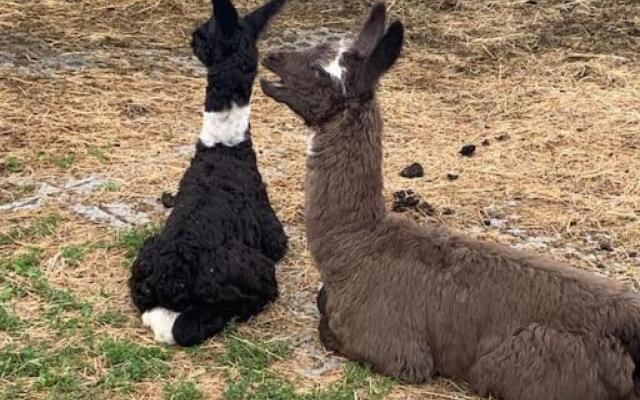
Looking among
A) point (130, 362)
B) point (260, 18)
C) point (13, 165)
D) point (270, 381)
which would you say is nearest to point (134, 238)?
point (130, 362)

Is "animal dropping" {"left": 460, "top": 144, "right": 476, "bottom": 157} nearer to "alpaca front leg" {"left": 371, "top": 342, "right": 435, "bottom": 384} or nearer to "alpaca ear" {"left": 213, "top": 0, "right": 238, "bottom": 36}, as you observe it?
"alpaca ear" {"left": 213, "top": 0, "right": 238, "bottom": 36}

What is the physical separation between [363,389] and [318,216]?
77 centimetres

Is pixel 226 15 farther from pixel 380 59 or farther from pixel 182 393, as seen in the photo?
pixel 182 393

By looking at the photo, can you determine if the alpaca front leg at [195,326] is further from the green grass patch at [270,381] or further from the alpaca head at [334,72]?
the alpaca head at [334,72]

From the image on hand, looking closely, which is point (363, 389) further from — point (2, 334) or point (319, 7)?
point (319, 7)

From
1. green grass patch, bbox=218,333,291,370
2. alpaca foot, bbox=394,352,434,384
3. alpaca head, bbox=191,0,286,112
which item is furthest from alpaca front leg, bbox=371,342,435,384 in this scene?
alpaca head, bbox=191,0,286,112

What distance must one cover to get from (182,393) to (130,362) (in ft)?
1.09

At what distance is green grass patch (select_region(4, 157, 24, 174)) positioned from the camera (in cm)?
650

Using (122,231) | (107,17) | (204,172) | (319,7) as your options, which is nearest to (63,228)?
(122,231)

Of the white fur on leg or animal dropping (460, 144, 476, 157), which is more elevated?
animal dropping (460, 144, 476, 157)

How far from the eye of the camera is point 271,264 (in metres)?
4.96

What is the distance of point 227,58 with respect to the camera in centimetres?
514

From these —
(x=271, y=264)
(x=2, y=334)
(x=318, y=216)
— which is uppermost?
(x=318, y=216)


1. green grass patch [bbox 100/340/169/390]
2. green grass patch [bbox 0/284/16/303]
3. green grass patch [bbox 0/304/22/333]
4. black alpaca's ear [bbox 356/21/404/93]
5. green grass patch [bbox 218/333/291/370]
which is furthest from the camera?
green grass patch [bbox 0/284/16/303]
